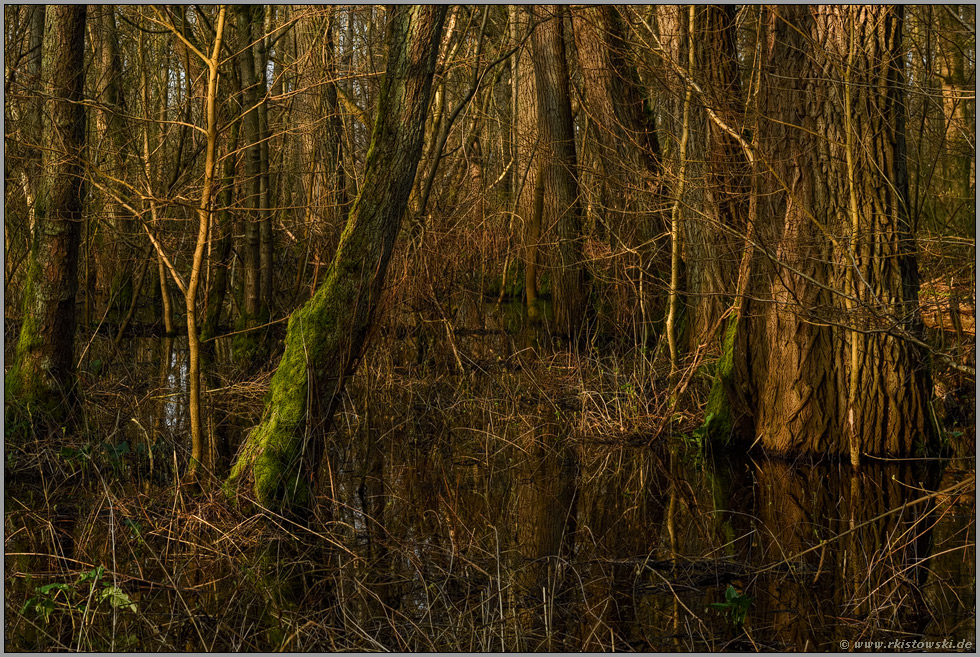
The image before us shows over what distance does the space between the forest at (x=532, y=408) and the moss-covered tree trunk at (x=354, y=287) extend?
0.02 m

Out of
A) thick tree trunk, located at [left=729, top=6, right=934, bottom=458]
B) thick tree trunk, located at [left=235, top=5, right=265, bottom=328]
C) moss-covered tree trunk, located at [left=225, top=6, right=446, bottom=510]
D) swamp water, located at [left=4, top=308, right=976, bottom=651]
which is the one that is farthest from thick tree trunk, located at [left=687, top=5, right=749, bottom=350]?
thick tree trunk, located at [left=235, top=5, right=265, bottom=328]

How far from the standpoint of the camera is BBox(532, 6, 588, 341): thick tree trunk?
12898 millimetres

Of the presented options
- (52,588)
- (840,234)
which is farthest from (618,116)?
(52,588)

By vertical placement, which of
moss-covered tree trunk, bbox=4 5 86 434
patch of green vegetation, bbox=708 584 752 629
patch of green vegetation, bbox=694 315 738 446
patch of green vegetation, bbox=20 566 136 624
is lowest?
patch of green vegetation, bbox=708 584 752 629

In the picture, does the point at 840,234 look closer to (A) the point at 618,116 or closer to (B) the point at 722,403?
(B) the point at 722,403

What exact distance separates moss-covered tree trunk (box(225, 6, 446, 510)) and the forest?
0.8 inches

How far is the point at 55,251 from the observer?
7191 millimetres

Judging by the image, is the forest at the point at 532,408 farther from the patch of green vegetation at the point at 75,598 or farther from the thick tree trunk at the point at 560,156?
the thick tree trunk at the point at 560,156

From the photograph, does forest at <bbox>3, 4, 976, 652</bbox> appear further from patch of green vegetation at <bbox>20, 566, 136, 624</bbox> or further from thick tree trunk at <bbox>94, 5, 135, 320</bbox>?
thick tree trunk at <bbox>94, 5, 135, 320</bbox>

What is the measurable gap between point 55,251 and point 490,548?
4.34 m

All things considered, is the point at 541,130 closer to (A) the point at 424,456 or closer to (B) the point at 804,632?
(A) the point at 424,456

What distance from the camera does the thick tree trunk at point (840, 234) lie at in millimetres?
6750

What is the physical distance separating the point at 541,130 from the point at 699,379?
5774 millimetres

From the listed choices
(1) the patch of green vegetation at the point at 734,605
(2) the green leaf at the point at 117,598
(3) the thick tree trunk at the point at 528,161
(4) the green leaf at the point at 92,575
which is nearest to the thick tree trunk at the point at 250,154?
(3) the thick tree trunk at the point at 528,161
